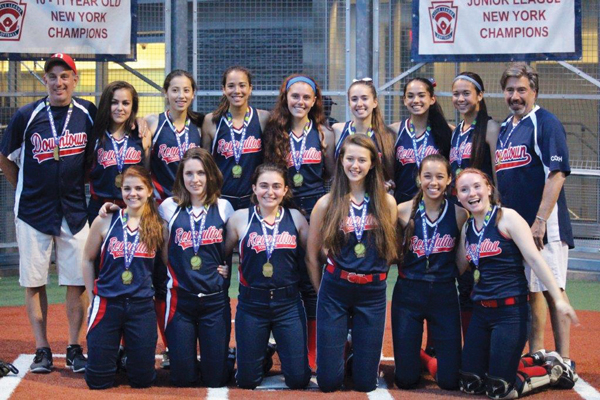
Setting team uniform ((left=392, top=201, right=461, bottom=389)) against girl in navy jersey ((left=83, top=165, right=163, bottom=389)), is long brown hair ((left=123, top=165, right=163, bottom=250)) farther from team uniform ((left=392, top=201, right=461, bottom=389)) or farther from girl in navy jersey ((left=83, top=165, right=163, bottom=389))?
team uniform ((left=392, top=201, right=461, bottom=389))

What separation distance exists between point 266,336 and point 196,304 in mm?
471

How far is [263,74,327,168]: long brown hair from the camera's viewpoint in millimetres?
6047

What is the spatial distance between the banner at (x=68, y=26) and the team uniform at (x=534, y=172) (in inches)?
193

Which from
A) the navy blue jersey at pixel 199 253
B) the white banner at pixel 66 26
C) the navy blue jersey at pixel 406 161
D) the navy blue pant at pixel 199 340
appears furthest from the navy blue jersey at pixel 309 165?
the white banner at pixel 66 26

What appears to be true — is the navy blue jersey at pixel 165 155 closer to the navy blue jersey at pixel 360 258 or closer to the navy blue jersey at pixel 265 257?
the navy blue jersey at pixel 265 257

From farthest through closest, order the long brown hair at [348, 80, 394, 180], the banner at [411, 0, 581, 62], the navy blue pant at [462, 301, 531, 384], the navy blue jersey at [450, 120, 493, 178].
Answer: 1. the banner at [411, 0, 581, 62]
2. the long brown hair at [348, 80, 394, 180]
3. the navy blue jersey at [450, 120, 493, 178]
4. the navy blue pant at [462, 301, 531, 384]

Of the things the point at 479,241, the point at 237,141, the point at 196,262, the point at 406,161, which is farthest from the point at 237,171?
the point at 479,241

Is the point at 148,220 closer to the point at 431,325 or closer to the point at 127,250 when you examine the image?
the point at 127,250

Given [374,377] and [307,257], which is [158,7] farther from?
[374,377]

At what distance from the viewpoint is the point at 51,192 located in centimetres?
597

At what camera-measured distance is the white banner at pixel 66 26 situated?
9.21 metres

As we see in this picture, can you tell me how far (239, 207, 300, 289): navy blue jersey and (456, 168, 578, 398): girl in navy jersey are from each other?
3.49ft

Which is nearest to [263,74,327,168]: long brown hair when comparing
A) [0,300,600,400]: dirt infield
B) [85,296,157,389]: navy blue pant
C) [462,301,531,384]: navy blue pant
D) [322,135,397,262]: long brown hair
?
[322,135,397,262]: long brown hair

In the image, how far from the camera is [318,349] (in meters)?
5.46
